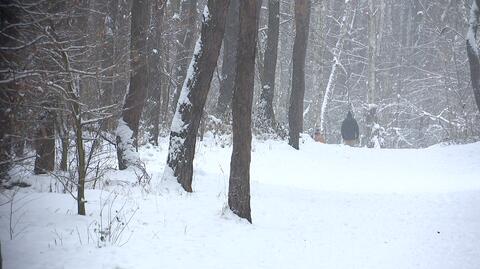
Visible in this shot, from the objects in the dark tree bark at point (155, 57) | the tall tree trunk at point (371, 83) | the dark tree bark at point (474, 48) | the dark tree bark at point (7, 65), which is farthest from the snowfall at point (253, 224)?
the tall tree trunk at point (371, 83)

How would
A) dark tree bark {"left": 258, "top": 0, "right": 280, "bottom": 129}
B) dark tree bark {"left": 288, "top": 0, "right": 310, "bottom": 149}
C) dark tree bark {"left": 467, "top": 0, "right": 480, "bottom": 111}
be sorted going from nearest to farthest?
1. dark tree bark {"left": 467, "top": 0, "right": 480, "bottom": 111}
2. dark tree bark {"left": 288, "top": 0, "right": 310, "bottom": 149}
3. dark tree bark {"left": 258, "top": 0, "right": 280, "bottom": 129}

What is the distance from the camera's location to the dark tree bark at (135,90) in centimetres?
896

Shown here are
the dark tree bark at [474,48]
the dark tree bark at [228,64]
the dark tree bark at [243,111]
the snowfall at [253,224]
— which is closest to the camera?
the snowfall at [253,224]

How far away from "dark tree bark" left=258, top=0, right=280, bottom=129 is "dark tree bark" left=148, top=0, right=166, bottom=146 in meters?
3.69

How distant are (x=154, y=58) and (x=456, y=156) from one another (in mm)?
9566

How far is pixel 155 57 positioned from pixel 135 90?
10.3 ft

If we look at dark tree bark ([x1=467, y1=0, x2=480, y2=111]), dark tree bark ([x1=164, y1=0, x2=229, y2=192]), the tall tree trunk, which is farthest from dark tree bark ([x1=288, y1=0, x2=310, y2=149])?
the tall tree trunk

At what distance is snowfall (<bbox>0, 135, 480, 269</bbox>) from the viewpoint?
4.64 meters

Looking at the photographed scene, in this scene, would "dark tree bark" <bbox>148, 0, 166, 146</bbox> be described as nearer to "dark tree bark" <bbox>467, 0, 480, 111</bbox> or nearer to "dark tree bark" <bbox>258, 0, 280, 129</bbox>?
"dark tree bark" <bbox>258, 0, 280, 129</bbox>

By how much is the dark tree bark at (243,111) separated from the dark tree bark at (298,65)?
8.13 metres

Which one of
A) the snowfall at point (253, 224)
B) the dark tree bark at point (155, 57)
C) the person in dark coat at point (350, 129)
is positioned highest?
the dark tree bark at point (155, 57)

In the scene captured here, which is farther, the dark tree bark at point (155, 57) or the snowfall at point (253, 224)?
the dark tree bark at point (155, 57)

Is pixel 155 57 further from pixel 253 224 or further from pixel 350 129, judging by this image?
pixel 350 129

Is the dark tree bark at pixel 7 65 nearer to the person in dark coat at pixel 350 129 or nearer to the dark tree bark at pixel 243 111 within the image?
the dark tree bark at pixel 243 111
